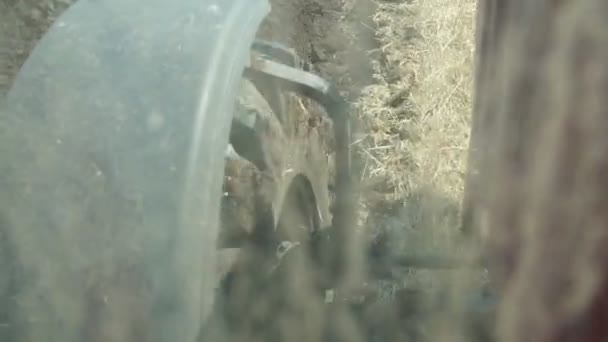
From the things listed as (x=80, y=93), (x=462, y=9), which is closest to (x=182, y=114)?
(x=80, y=93)

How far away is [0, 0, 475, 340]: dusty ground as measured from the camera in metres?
4.32

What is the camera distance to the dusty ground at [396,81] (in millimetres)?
4324

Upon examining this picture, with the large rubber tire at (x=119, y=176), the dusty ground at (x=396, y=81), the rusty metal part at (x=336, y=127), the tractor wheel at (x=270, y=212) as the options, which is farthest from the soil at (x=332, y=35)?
the large rubber tire at (x=119, y=176)

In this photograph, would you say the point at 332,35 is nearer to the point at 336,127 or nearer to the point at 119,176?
the point at 336,127

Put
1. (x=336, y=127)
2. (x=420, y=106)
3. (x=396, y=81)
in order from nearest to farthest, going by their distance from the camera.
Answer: (x=336, y=127)
(x=420, y=106)
(x=396, y=81)

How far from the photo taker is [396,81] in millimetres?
5277

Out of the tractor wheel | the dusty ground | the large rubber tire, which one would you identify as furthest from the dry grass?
the large rubber tire

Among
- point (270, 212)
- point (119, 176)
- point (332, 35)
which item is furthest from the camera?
point (332, 35)

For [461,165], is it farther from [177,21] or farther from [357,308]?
[177,21]

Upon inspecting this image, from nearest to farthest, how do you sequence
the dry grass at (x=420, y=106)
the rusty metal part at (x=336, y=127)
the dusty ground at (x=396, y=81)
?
A: the rusty metal part at (x=336, y=127) < the dusty ground at (x=396, y=81) < the dry grass at (x=420, y=106)

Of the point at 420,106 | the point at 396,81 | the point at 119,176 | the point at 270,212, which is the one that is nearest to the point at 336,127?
the point at 270,212

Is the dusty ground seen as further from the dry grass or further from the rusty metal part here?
the rusty metal part

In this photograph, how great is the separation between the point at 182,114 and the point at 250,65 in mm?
517

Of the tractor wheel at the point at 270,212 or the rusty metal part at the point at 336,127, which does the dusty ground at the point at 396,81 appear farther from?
the tractor wheel at the point at 270,212
